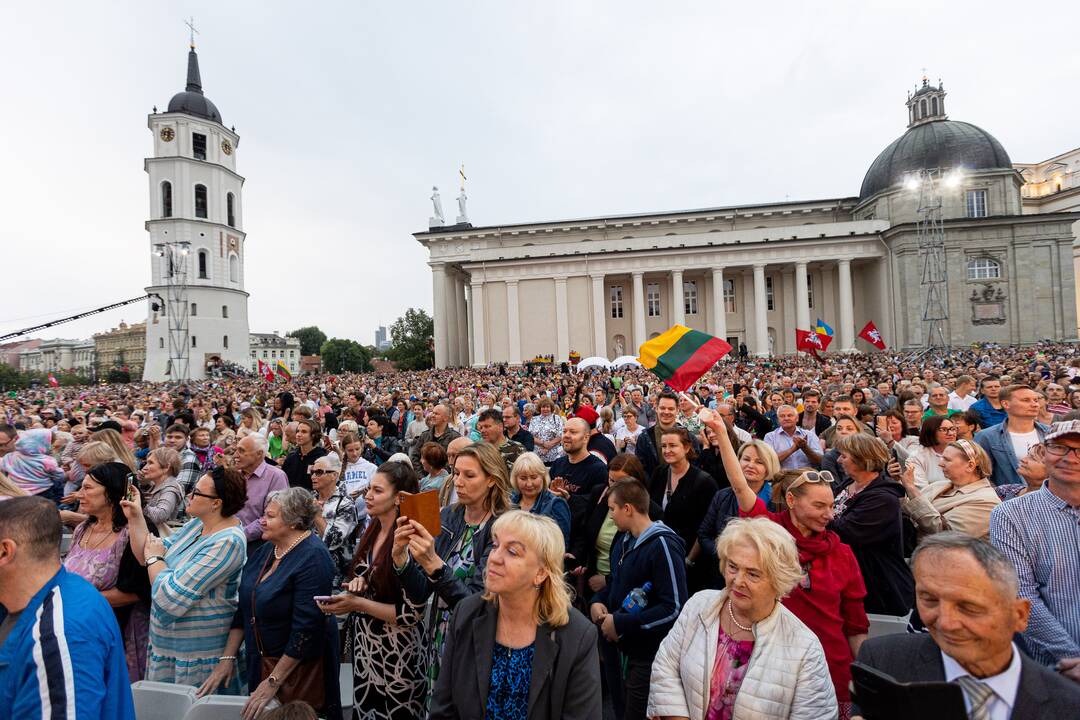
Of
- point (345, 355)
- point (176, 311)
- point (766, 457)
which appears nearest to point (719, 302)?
point (766, 457)

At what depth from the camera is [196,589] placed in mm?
3418

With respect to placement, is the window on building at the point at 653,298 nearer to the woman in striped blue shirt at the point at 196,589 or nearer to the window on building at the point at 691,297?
the window on building at the point at 691,297

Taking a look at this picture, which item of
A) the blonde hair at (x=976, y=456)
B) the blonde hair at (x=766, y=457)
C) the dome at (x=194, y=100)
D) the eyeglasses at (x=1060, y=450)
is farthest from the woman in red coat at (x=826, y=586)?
the dome at (x=194, y=100)

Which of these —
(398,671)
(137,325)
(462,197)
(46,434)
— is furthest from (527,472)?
(137,325)

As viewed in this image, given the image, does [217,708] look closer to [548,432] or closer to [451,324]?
[548,432]

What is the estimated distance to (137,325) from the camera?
11556cm

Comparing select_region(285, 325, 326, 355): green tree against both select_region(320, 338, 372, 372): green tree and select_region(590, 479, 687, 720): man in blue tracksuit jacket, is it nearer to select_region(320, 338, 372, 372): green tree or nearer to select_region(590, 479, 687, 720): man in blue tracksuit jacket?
select_region(320, 338, 372, 372): green tree

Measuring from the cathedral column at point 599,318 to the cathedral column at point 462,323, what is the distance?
40.4ft

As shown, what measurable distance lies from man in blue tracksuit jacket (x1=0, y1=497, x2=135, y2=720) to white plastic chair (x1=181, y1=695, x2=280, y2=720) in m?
0.46

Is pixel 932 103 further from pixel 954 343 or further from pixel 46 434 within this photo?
pixel 46 434

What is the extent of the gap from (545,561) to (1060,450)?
271 centimetres

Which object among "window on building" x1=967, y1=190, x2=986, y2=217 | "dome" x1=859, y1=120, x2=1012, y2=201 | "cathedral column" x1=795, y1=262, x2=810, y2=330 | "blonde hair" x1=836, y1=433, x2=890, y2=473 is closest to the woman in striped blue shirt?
"blonde hair" x1=836, y1=433, x2=890, y2=473

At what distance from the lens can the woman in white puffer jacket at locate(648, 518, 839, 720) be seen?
244 centimetres

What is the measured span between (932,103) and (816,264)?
19.9m
